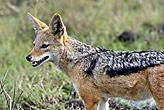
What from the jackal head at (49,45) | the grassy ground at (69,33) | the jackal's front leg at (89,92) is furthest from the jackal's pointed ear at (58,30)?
the grassy ground at (69,33)

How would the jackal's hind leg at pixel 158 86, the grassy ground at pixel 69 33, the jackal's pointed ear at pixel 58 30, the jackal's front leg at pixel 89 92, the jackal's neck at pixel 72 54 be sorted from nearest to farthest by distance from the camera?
the jackal's hind leg at pixel 158 86 < the jackal's front leg at pixel 89 92 < the jackal's pointed ear at pixel 58 30 < the jackal's neck at pixel 72 54 < the grassy ground at pixel 69 33

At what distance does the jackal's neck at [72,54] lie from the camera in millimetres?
4590

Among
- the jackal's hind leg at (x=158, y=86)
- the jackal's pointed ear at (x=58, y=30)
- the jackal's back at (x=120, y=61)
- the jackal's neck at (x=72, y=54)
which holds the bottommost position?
the jackal's hind leg at (x=158, y=86)

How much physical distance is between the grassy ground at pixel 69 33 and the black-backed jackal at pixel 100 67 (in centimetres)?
130

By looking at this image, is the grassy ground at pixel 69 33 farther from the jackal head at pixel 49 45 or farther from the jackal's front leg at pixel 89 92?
the jackal head at pixel 49 45

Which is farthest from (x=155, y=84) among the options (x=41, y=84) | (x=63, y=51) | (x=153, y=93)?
(x=41, y=84)

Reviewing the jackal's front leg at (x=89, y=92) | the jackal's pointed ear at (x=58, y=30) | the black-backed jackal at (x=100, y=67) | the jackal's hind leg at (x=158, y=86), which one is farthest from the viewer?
the jackal's pointed ear at (x=58, y=30)

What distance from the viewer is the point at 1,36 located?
9.82 m

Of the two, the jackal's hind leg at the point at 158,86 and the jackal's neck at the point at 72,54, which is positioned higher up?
the jackal's neck at the point at 72,54

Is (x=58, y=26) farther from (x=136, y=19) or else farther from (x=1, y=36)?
(x=136, y=19)

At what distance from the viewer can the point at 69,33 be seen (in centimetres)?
940

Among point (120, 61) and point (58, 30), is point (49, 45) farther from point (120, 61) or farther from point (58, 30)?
point (120, 61)

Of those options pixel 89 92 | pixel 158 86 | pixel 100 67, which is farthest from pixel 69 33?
pixel 158 86

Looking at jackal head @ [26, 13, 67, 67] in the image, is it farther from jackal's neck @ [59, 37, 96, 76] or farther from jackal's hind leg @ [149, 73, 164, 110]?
jackal's hind leg @ [149, 73, 164, 110]
